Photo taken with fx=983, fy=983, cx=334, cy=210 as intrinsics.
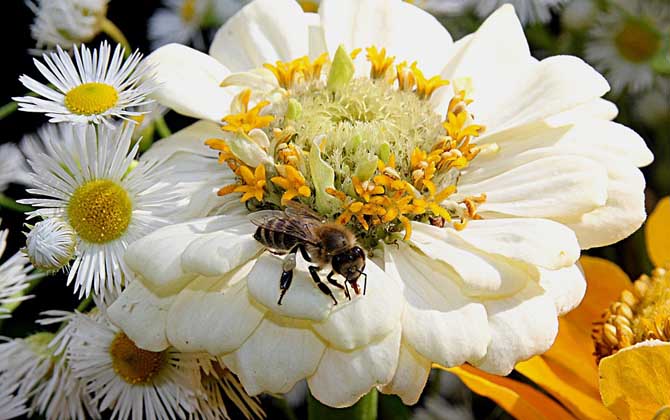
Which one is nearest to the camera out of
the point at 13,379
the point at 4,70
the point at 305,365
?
the point at 305,365

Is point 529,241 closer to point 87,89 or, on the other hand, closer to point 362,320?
point 362,320

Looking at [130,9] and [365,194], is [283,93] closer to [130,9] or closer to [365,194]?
[365,194]

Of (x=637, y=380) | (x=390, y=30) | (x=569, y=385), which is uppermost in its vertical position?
(x=390, y=30)

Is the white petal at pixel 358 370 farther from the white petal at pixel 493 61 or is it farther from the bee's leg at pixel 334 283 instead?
→ the white petal at pixel 493 61

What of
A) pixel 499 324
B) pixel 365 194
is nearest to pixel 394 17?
pixel 365 194

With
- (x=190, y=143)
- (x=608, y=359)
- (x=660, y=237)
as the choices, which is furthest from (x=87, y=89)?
(x=660, y=237)

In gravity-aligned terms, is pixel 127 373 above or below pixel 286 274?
below
